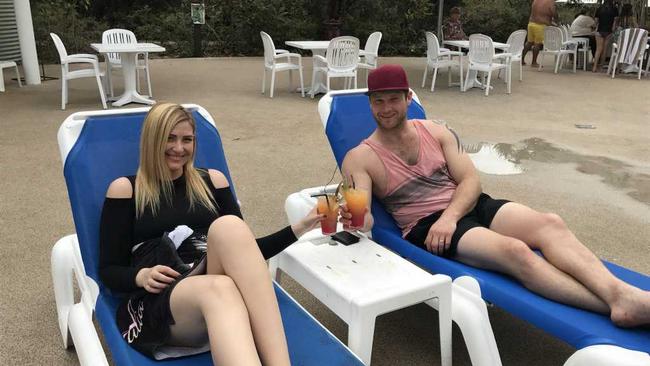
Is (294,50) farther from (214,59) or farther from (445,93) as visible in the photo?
(445,93)

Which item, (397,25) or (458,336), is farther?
(397,25)

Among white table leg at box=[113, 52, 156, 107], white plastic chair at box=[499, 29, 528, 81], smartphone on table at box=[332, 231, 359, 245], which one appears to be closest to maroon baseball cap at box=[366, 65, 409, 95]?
smartphone on table at box=[332, 231, 359, 245]

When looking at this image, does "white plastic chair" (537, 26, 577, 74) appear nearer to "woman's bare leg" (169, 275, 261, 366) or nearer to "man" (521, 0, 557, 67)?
"man" (521, 0, 557, 67)

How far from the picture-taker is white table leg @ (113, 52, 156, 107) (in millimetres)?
7117

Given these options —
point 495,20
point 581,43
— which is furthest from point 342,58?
point 495,20

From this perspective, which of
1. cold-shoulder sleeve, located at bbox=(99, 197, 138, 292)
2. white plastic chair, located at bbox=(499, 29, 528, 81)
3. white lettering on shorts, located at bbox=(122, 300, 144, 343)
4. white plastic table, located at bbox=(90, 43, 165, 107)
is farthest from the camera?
white plastic chair, located at bbox=(499, 29, 528, 81)

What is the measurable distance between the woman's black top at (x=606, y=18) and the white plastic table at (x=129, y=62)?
861cm

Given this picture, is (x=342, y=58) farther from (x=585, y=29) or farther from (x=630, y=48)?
(x=585, y=29)

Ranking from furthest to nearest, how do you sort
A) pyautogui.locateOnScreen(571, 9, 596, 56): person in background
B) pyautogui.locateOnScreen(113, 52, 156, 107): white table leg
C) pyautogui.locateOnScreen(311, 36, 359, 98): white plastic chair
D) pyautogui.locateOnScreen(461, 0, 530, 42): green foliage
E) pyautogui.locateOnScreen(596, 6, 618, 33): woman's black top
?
pyautogui.locateOnScreen(461, 0, 530, 42): green foliage, pyautogui.locateOnScreen(571, 9, 596, 56): person in background, pyautogui.locateOnScreen(596, 6, 618, 33): woman's black top, pyautogui.locateOnScreen(311, 36, 359, 98): white plastic chair, pyautogui.locateOnScreen(113, 52, 156, 107): white table leg

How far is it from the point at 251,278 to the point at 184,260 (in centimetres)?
39

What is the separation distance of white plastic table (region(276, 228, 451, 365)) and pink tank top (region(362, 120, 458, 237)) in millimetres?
348

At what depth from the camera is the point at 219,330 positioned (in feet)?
5.32

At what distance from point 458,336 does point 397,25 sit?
14557 millimetres

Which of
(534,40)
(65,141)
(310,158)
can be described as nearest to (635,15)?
(534,40)
